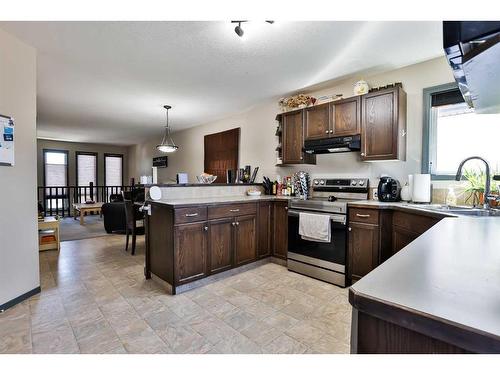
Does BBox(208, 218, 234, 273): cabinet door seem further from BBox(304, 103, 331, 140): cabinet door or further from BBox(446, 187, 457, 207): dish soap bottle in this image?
BBox(446, 187, 457, 207): dish soap bottle

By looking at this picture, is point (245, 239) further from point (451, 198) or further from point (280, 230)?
point (451, 198)

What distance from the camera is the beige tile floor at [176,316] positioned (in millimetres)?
1732

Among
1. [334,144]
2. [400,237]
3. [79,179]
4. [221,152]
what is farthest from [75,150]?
[400,237]

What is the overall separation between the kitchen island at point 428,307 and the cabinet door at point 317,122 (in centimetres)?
262

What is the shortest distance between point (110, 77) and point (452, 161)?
4.04 m

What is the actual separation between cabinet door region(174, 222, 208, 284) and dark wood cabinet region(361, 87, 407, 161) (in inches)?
79.2

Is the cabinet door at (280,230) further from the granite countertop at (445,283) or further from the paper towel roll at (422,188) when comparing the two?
the granite countertop at (445,283)

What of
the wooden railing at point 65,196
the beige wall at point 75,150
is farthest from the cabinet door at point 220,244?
the beige wall at point 75,150

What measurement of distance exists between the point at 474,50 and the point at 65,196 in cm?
1010

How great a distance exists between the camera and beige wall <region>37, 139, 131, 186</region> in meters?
8.09

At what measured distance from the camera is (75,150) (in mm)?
8766

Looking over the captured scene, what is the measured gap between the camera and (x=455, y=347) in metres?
0.43

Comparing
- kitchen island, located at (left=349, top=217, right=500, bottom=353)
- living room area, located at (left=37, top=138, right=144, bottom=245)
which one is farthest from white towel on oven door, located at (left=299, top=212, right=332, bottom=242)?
living room area, located at (left=37, top=138, right=144, bottom=245)
